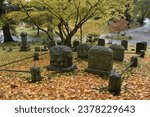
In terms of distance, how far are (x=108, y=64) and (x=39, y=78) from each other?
3486 millimetres

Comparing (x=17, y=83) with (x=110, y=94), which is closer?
(x=110, y=94)

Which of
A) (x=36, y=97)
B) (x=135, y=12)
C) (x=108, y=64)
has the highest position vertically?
(x=135, y=12)

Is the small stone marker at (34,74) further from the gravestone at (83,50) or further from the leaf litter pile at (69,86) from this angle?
the gravestone at (83,50)

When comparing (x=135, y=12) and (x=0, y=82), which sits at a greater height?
(x=135, y=12)

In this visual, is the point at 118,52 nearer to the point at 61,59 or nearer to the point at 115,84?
the point at 61,59

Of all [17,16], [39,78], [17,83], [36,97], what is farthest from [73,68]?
[17,16]

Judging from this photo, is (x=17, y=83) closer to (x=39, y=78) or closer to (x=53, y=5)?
(x=39, y=78)

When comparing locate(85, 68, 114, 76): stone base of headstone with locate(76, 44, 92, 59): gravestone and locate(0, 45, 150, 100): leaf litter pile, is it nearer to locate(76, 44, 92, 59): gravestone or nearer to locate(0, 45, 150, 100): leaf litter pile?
locate(0, 45, 150, 100): leaf litter pile

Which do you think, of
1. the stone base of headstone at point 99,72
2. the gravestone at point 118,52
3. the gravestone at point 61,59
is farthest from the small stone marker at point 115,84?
the gravestone at point 118,52

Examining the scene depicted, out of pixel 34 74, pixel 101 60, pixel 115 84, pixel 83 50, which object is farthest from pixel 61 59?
pixel 115 84

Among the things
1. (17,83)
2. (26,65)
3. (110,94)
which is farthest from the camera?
(26,65)

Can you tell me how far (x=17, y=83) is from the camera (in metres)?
9.69

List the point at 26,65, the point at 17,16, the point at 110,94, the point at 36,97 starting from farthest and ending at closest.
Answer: the point at 17,16 < the point at 26,65 < the point at 110,94 < the point at 36,97

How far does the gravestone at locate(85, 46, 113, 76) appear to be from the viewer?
1128cm
